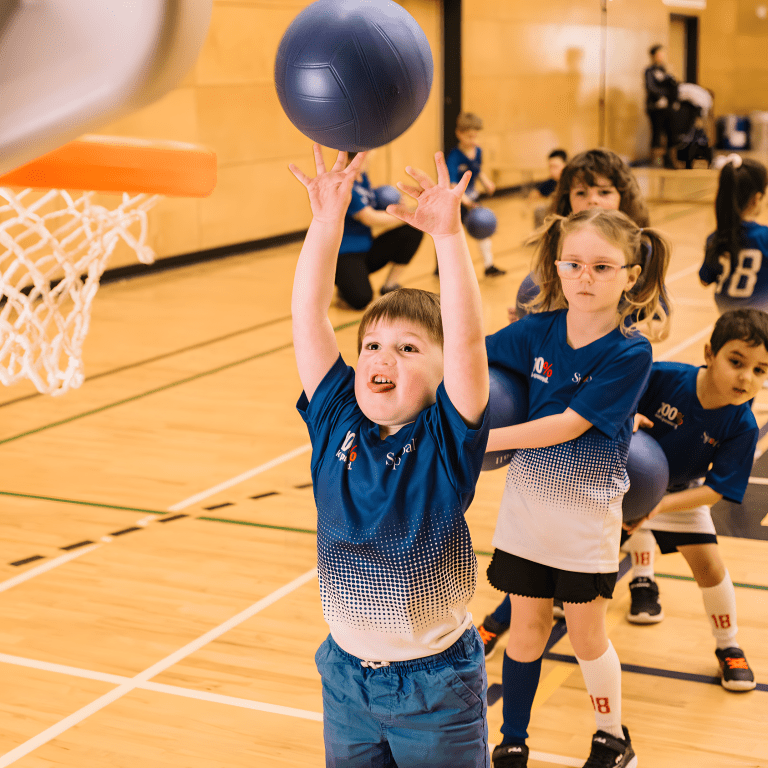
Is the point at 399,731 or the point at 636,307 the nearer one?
the point at 399,731

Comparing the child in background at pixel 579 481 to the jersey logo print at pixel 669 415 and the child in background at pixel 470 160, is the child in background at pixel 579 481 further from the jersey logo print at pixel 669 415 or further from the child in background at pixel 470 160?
the child in background at pixel 470 160

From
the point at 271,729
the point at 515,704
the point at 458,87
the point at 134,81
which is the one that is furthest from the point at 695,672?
the point at 458,87

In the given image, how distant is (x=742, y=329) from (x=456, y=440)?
152 cm

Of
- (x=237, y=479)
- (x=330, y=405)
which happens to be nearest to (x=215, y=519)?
(x=237, y=479)

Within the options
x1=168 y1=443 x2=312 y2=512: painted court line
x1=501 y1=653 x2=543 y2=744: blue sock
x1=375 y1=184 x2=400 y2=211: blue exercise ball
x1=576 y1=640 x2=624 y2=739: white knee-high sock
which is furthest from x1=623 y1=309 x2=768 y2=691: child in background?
x1=375 y1=184 x2=400 y2=211: blue exercise ball

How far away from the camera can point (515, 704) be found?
2568 millimetres

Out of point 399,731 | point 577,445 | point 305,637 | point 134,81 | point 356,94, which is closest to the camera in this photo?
point 134,81

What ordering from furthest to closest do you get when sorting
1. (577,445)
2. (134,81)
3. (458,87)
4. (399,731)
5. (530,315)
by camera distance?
1. (458,87)
2. (530,315)
3. (577,445)
4. (399,731)
5. (134,81)

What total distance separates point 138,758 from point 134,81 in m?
2.31

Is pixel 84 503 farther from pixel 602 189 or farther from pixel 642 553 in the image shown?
pixel 602 189

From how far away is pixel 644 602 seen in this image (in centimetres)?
347

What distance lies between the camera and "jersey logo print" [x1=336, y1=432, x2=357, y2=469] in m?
1.90

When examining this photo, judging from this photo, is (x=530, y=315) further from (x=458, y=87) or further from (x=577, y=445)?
(x=458, y=87)

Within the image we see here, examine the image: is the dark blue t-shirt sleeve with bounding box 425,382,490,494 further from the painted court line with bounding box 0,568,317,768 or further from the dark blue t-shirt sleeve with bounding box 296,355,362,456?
the painted court line with bounding box 0,568,317,768
